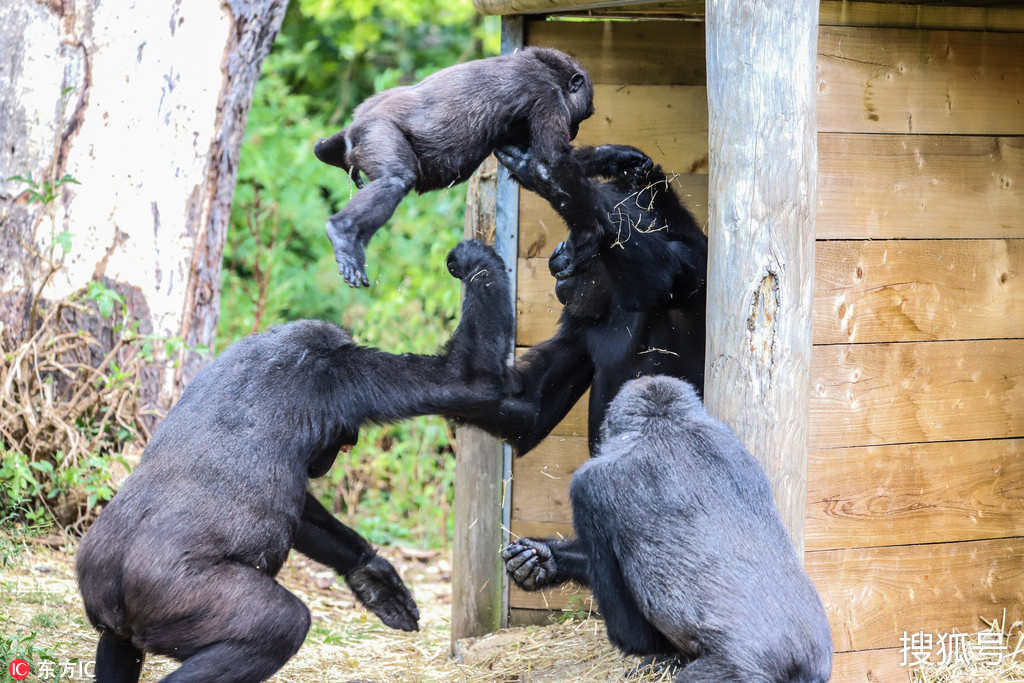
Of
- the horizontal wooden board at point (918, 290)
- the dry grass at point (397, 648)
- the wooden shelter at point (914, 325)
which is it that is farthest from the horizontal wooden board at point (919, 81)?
the dry grass at point (397, 648)

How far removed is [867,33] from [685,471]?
6.49 ft

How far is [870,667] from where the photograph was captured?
410 centimetres

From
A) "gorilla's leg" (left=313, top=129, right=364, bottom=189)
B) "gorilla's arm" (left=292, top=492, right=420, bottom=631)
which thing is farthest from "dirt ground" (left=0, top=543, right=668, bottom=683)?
"gorilla's leg" (left=313, top=129, right=364, bottom=189)

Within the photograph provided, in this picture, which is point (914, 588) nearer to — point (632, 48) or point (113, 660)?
point (632, 48)

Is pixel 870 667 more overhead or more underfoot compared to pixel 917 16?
more underfoot

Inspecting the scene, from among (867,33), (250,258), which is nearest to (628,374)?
(867,33)

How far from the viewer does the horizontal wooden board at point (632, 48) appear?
16.2 ft

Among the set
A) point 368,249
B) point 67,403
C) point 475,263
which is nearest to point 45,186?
point 67,403

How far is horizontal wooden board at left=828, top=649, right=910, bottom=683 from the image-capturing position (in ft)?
Answer: 13.3

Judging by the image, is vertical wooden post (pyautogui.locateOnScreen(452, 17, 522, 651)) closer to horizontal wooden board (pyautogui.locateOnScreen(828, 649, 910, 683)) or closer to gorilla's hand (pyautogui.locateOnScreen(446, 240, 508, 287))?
gorilla's hand (pyautogui.locateOnScreen(446, 240, 508, 287))

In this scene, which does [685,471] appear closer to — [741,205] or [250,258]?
[741,205]

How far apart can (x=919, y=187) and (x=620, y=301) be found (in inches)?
51.5

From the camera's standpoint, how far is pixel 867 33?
400 cm

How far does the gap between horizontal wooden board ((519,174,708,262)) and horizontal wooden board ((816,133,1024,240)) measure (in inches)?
41.6
